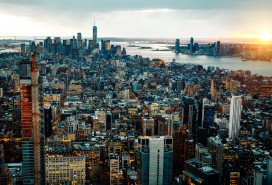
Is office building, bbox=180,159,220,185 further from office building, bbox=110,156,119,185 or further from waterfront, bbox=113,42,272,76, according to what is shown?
waterfront, bbox=113,42,272,76

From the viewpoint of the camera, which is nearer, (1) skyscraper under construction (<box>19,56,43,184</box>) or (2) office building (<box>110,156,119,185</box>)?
(1) skyscraper under construction (<box>19,56,43,184</box>)

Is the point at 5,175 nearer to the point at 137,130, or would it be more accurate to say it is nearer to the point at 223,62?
the point at 137,130

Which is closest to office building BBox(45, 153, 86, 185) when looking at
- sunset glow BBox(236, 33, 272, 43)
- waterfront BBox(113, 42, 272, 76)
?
sunset glow BBox(236, 33, 272, 43)

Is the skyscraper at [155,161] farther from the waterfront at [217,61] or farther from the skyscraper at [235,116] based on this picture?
the skyscraper at [235,116]

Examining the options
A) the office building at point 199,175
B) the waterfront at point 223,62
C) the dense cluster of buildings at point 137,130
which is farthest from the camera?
the waterfront at point 223,62

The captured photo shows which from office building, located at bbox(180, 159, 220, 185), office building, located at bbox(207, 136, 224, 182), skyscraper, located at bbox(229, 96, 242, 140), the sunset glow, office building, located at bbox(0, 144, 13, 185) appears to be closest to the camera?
office building, located at bbox(180, 159, 220, 185)

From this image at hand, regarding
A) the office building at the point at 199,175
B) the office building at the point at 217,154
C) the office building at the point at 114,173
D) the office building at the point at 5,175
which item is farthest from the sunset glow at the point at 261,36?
the office building at the point at 5,175

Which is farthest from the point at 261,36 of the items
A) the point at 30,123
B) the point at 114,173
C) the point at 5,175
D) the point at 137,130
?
the point at 5,175
